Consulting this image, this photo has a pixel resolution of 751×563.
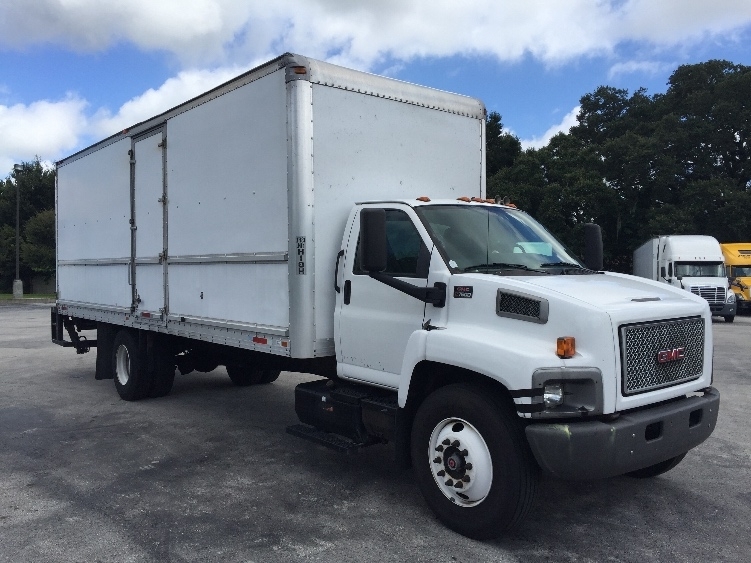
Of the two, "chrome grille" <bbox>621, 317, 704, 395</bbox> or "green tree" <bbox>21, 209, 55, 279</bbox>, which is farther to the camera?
"green tree" <bbox>21, 209, 55, 279</bbox>

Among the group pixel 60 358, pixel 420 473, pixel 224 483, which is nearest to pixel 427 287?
pixel 420 473

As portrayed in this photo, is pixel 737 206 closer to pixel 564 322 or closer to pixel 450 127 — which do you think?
pixel 450 127

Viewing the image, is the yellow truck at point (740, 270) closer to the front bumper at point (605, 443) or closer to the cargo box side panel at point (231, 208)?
the cargo box side panel at point (231, 208)

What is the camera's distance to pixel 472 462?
428 centimetres

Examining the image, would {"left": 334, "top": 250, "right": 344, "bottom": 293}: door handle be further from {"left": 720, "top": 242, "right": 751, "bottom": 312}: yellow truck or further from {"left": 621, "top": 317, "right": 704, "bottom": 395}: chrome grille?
{"left": 720, "top": 242, "right": 751, "bottom": 312}: yellow truck

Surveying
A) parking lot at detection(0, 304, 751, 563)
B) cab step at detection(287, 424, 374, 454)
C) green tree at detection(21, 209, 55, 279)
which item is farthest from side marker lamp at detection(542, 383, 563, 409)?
green tree at detection(21, 209, 55, 279)

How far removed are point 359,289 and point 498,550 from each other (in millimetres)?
2180

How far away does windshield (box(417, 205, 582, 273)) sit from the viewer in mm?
4902

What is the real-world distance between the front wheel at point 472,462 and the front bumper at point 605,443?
20 cm

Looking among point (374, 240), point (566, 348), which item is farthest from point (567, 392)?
point (374, 240)

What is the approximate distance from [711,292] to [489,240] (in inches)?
792

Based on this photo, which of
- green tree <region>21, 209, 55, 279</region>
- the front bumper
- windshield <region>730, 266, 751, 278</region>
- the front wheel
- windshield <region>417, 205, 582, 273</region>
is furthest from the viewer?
green tree <region>21, 209, 55, 279</region>

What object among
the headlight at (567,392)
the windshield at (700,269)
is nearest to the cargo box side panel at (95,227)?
the headlight at (567,392)

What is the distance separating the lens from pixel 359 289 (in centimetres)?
535
